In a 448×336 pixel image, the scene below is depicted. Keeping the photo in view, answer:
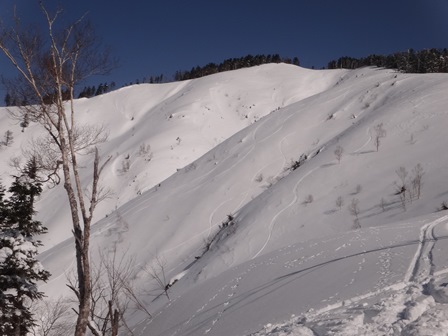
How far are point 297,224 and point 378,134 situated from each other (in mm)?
7719

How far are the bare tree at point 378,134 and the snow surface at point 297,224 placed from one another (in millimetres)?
240

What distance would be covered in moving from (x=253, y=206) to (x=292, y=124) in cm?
1090

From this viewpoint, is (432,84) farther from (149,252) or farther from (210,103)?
(210,103)

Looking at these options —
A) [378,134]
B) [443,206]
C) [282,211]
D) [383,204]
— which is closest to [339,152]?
[378,134]

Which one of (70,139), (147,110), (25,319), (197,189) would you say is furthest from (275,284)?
(147,110)

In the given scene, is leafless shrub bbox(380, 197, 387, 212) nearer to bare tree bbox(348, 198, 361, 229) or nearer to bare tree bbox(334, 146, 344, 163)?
bare tree bbox(348, 198, 361, 229)

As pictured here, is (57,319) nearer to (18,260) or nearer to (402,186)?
(18,260)

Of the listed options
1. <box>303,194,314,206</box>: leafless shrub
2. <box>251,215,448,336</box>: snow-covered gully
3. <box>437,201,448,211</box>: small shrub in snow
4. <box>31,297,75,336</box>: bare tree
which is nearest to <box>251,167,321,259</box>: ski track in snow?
<box>303,194,314,206</box>: leafless shrub

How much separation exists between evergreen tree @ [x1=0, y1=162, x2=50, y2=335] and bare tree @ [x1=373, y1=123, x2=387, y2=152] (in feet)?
47.6

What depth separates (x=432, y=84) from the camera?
21922mm

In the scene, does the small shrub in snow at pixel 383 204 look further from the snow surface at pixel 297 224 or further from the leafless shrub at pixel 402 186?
the leafless shrub at pixel 402 186

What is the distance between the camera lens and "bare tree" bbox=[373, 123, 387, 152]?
16594 mm

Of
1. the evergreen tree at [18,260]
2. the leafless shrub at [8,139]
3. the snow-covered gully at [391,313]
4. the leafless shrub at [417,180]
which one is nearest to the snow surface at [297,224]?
the snow-covered gully at [391,313]

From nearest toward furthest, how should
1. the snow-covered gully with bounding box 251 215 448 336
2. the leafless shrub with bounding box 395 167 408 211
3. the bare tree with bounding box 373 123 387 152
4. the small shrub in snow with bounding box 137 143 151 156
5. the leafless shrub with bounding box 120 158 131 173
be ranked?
the snow-covered gully with bounding box 251 215 448 336, the leafless shrub with bounding box 395 167 408 211, the bare tree with bounding box 373 123 387 152, the leafless shrub with bounding box 120 158 131 173, the small shrub in snow with bounding box 137 143 151 156
